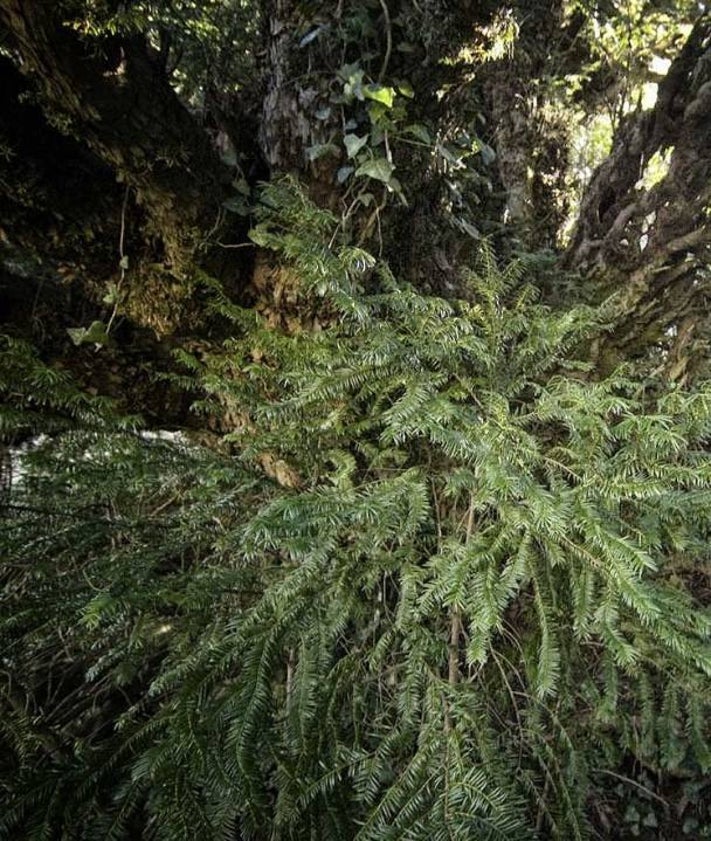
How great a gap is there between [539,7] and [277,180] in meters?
1.50

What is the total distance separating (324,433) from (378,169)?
0.73 metres

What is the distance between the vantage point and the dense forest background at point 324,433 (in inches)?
34.1

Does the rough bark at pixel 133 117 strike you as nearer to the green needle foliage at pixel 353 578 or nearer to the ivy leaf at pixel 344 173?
the green needle foliage at pixel 353 578

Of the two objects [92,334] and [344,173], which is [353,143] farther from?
[92,334]

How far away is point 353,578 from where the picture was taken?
3.52 feet

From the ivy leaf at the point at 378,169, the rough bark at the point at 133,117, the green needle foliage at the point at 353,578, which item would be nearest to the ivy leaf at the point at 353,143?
the ivy leaf at the point at 378,169

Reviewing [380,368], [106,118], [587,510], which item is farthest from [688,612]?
[106,118]

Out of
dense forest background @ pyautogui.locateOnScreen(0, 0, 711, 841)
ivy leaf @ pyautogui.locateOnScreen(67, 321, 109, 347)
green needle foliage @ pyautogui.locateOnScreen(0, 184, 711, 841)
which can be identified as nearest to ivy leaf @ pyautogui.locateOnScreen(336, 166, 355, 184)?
dense forest background @ pyautogui.locateOnScreen(0, 0, 711, 841)

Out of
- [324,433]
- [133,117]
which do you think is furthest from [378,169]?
[324,433]

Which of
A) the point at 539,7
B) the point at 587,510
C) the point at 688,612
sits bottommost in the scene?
the point at 688,612

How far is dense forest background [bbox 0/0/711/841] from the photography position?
2.84ft

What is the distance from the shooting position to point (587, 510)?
83 cm

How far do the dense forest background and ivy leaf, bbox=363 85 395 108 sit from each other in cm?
4

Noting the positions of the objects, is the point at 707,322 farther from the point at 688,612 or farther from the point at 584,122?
the point at 584,122
